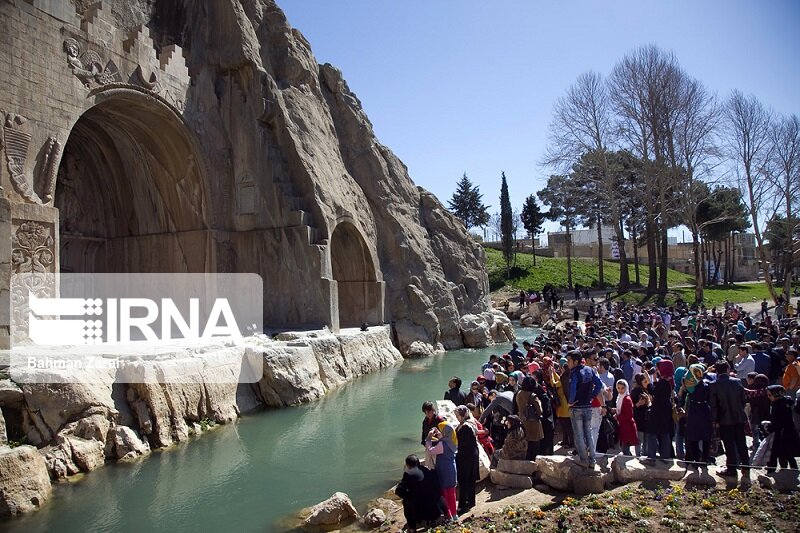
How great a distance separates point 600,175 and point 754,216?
10084mm

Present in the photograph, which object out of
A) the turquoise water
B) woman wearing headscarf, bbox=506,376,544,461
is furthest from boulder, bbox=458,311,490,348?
woman wearing headscarf, bbox=506,376,544,461

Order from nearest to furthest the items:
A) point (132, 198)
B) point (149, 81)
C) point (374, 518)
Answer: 1. point (374, 518)
2. point (149, 81)
3. point (132, 198)

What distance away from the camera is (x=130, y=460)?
11.0m

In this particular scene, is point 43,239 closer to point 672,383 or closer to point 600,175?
point 672,383

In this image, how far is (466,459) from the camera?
7715mm

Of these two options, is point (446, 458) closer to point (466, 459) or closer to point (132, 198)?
point (466, 459)

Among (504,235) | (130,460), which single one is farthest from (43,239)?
(504,235)

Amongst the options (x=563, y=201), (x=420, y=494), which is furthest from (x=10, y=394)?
(x=563, y=201)

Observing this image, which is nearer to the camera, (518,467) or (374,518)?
(374,518)

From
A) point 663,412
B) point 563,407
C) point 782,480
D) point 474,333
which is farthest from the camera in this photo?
point 474,333

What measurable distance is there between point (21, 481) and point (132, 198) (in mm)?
14268

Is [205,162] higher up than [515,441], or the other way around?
[205,162]

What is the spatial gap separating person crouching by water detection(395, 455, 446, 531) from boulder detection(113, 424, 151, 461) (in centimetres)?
647

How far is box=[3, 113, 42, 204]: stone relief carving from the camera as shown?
1317 cm
